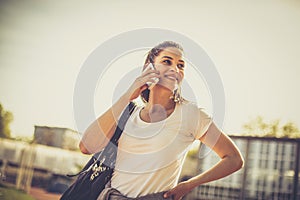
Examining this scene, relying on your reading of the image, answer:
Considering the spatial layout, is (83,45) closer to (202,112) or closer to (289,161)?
(202,112)

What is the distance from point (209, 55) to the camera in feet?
8.16

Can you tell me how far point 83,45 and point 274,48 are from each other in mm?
1500

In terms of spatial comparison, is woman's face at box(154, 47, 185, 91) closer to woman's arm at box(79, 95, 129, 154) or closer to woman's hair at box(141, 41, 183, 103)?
woman's hair at box(141, 41, 183, 103)

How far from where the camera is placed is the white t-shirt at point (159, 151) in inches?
40.1

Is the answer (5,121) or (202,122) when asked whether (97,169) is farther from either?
(5,121)

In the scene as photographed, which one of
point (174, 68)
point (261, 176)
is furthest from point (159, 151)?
point (261, 176)

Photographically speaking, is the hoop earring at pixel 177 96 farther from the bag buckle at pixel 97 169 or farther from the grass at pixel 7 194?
the grass at pixel 7 194

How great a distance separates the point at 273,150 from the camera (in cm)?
385

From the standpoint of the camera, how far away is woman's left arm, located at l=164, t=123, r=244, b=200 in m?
1.07

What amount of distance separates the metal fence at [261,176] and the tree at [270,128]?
9 centimetres

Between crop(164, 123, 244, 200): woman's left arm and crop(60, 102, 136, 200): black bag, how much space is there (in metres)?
0.22

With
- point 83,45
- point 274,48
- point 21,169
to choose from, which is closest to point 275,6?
point 274,48

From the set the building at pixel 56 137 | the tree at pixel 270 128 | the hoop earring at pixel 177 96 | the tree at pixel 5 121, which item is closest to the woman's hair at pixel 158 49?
the hoop earring at pixel 177 96

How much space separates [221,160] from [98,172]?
1.25 feet
